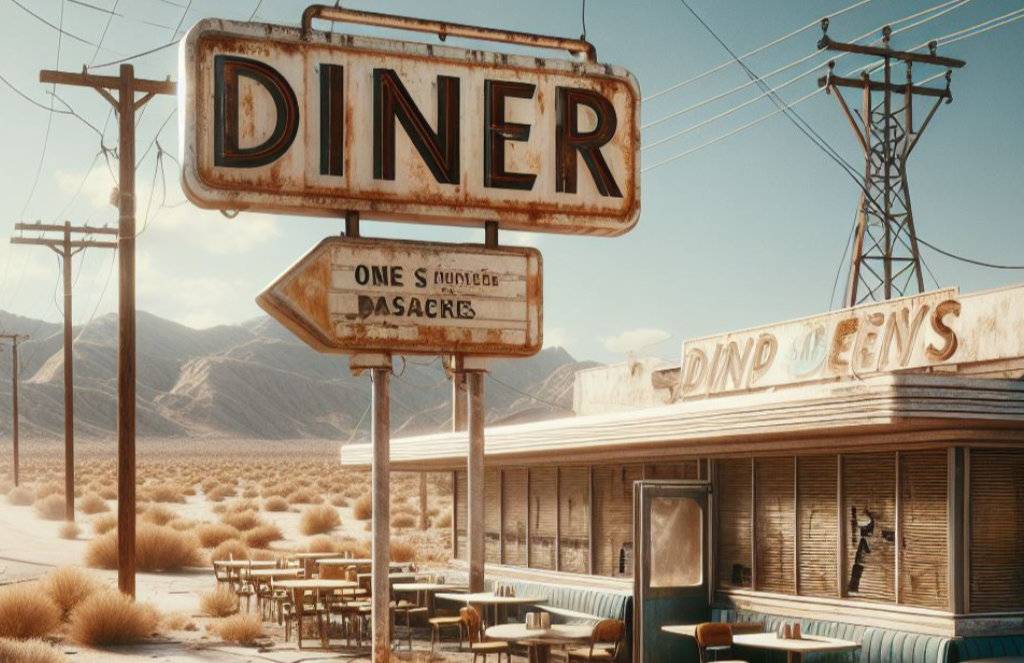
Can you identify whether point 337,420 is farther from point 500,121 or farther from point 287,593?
point 500,121

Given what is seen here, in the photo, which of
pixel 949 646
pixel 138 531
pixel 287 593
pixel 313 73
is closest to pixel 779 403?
pixel 949 646

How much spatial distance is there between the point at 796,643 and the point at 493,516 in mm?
9725

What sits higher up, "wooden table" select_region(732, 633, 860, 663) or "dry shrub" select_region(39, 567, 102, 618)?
"wooden table" select_region(732, 633, 860, 663)

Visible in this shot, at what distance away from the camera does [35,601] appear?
1864 cm

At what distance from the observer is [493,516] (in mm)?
21156

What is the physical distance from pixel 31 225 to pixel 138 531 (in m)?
12.8

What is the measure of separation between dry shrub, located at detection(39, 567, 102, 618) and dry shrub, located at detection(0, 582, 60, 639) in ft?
3.39

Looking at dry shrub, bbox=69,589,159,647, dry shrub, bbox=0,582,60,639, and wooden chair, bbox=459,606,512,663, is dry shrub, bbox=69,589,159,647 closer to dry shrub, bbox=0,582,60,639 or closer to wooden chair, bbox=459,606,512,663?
dry shrub, bbox=0,582,60,639

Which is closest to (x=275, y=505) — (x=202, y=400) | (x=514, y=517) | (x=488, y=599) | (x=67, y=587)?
(x=67, y=587)

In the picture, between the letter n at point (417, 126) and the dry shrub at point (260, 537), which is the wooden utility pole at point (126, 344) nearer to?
the letter n at point (417, 126)

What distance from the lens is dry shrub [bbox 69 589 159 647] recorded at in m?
17.8

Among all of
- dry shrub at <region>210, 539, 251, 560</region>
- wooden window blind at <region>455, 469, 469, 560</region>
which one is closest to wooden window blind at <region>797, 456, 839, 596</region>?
wooden window blind at <region>455, 469, 469, 560</region>

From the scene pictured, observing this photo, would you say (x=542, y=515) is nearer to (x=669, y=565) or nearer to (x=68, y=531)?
(x=669, y=565)

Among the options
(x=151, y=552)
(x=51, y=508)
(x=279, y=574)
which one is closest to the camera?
(x=279, y=574)
